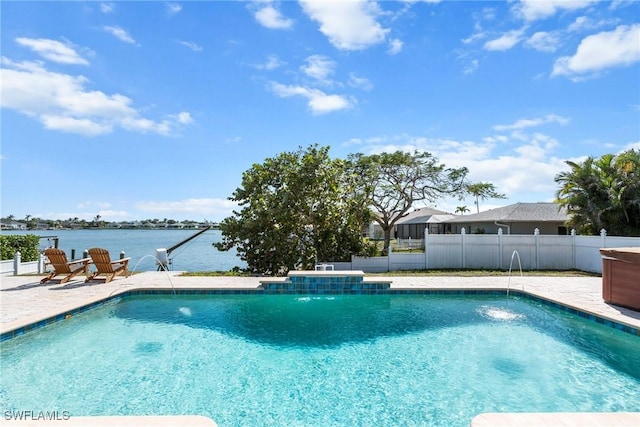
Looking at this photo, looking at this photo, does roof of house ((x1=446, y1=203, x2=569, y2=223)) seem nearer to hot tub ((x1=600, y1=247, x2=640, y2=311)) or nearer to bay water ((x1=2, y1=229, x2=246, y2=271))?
hot tub ((x1=600, y1=247, x2=640, y2=311))

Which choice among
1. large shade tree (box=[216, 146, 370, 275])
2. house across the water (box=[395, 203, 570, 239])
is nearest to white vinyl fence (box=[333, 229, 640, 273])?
large shade tree (box=[216, 146, 370, 275])

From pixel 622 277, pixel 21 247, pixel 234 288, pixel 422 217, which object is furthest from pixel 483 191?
pixel 21 247

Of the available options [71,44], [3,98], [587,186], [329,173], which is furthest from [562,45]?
[3,98]

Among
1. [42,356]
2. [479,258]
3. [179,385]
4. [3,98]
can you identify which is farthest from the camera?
[479,258]

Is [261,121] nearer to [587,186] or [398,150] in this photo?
[398,150]

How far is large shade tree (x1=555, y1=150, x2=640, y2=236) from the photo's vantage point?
14414 mm

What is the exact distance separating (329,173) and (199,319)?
24.2 feet

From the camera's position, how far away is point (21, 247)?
47.9 ft

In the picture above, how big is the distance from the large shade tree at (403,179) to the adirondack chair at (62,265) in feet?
54.8

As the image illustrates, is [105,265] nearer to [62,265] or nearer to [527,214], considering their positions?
[62,265]

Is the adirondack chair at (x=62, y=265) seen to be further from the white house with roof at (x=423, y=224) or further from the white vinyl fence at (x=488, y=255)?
the white house with roof at (x=423, y=224)

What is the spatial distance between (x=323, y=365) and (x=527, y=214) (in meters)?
24.3

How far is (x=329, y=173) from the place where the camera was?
1338 centimetres

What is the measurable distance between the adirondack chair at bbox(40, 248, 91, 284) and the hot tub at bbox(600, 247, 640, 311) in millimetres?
13797
